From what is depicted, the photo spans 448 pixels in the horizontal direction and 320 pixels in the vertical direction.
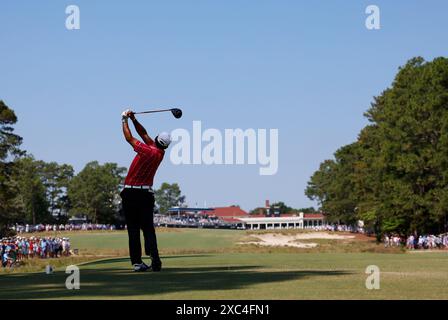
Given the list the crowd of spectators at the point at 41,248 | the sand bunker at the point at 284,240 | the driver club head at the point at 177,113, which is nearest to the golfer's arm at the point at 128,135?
the driver club head at the point at 177,113

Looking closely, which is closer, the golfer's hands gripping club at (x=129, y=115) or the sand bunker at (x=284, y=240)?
the golfer's hands gripping club at (x=129, y=115)

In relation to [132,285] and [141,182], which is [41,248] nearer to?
[141,182]

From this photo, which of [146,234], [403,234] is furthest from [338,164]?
[146,234]

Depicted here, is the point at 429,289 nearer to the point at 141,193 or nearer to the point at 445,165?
the point at 141,193

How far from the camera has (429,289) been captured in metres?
16.1

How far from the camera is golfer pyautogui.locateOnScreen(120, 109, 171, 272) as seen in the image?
1970 cm

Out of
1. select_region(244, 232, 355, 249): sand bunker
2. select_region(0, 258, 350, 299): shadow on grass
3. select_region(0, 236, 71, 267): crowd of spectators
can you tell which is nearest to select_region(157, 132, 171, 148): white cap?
select_region(0, 258, 350, 299): shadow on grass

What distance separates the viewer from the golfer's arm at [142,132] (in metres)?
20.0

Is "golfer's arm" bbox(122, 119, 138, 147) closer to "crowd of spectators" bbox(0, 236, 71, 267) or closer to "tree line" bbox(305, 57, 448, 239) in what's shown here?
"crowd of spectators" bbox(0, 236, 71, 267)

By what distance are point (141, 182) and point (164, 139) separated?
1211mm

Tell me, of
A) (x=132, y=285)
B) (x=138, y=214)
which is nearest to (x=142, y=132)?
(x=138, y=214)

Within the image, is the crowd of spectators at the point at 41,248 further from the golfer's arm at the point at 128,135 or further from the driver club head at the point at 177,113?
the driver club head at the point at 177,113

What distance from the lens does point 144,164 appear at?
19.7 m
